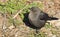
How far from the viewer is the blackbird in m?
8.70

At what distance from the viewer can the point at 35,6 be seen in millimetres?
9445

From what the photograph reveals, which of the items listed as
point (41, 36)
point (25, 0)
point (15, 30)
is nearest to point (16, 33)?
point (15, 30)

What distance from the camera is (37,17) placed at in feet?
28.8

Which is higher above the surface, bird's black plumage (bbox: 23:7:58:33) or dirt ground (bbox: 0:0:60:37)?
bird's black plumage (bbox: 23:7:58:33)

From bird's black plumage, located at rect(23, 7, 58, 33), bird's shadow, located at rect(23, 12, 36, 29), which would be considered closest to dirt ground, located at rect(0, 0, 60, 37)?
bird's shadow, located at rect(23, 12, 36, 29)

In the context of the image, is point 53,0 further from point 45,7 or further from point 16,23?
point 16,23

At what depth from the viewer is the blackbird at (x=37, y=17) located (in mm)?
8695

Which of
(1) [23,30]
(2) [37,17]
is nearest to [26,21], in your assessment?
(1) [23,30]

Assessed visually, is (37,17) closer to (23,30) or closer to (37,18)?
(37,18)

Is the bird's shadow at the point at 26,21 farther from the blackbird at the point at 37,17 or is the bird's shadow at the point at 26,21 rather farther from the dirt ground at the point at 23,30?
the blackbird at the point at 37,17

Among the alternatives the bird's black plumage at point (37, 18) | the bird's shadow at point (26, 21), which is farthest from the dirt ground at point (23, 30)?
the bird's black plumage at point (37, 18)

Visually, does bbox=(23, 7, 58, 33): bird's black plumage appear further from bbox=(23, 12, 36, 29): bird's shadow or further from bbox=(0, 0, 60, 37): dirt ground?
bbox=(0, 0, 60, 37): dirt ground

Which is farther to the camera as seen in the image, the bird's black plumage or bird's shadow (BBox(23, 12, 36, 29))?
bird's shadow (BBox(23, 12, 36, 29))

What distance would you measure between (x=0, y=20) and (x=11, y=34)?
2.05ft
